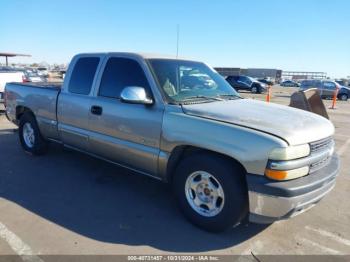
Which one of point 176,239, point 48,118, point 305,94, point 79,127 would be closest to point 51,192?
point 79,127

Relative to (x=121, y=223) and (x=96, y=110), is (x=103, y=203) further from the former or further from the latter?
(x=96, y=110)

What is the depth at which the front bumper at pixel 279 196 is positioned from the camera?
300cm

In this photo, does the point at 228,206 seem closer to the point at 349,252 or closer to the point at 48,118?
the point at 349,252

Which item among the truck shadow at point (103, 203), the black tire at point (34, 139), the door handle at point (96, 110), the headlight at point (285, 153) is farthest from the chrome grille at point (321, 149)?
the black tire at point (34, 139)

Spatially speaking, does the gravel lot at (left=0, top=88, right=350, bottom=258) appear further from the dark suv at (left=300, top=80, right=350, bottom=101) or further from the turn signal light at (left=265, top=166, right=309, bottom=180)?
the dark suv at (left=300, top=80, right=350, bottom=101)

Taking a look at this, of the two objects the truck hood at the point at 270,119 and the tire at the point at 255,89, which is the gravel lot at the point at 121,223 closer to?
the truck hood at the point at 270,119

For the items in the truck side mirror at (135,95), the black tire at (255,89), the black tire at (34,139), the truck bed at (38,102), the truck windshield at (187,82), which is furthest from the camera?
the black tire at (255,89)

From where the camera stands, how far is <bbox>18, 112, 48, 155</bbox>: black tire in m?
6.02

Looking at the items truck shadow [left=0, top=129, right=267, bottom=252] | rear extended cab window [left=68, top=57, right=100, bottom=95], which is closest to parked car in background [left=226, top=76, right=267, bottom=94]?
truck shadow [left=0, top=129, right=267, bottom=252]

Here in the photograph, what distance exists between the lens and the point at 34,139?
6.11 m

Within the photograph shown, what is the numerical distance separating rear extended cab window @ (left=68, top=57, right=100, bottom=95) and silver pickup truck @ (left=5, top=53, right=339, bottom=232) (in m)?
0.02

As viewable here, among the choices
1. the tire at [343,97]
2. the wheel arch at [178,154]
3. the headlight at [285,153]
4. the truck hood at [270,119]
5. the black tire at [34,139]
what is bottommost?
the tire at [343,97]

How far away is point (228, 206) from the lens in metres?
3.30

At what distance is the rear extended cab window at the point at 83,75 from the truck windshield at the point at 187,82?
3.58 feet
